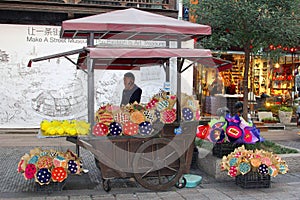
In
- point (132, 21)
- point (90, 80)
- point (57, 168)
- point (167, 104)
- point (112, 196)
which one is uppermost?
point (132, 21)

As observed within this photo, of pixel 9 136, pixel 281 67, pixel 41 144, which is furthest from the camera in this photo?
pixel 281 67

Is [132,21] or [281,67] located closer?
[132,21]

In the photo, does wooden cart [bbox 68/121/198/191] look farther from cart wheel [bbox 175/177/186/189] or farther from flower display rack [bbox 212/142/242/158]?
flower display rack [bbox 212/142/242/158]

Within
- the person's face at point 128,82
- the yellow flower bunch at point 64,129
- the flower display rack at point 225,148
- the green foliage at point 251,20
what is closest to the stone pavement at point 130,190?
the flower display rack at point 225,148

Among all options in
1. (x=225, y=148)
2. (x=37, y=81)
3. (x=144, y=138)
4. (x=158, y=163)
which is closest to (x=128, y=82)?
(x=144, y=138)

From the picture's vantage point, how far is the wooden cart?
19.3 ft

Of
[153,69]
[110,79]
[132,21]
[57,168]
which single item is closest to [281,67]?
[153,69]

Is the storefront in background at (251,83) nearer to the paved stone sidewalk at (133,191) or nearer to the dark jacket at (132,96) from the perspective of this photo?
the dark jacket at (132,96)

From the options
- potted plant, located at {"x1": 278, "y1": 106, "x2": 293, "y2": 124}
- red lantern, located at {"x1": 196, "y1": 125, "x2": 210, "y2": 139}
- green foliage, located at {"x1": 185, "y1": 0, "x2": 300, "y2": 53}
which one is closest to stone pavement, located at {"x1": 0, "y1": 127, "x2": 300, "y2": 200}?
red lantern, located at {"x1": 196, "y1": 125, "x2": 210, "y2": 139}

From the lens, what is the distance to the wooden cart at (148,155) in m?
5.89

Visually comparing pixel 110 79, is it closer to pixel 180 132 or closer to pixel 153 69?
pixel 153 69

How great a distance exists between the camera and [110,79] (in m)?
13.4

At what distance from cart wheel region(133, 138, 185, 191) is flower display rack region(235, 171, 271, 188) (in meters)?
1.04

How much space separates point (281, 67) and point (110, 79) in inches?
311
